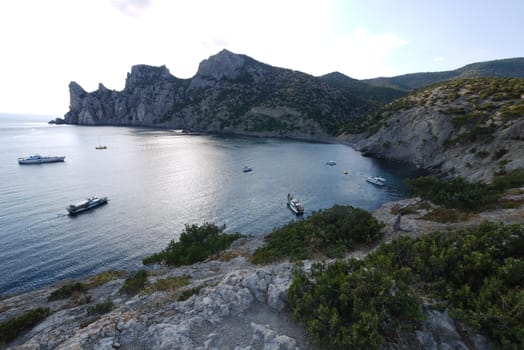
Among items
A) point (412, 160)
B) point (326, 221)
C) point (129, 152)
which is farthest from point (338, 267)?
point (129, 152)

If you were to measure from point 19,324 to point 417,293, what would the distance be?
923 inches

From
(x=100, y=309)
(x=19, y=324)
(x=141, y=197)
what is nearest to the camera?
(x=100, y=309)

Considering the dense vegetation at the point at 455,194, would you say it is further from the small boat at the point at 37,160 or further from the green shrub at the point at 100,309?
the small boat at the point at 37,160

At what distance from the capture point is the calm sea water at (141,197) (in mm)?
32406

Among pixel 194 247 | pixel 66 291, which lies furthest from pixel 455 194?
pixel 66 291

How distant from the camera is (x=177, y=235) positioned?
126ft

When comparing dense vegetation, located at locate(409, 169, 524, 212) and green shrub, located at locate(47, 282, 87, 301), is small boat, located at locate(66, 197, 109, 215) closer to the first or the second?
green shrub, located at locate(47, 282, 87, 301)

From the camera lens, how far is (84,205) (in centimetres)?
4628

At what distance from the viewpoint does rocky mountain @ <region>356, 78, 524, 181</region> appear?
55062mm

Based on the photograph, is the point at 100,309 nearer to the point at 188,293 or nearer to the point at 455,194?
the point at 188,293

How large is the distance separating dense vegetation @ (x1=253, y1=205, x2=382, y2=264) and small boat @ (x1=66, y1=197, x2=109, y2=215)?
1492 inches

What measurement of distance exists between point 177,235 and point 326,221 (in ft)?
75.1

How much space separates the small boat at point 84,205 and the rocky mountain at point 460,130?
2941 inches

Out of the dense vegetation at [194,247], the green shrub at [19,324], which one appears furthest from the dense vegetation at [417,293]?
the dense vegetation at [194,247]
